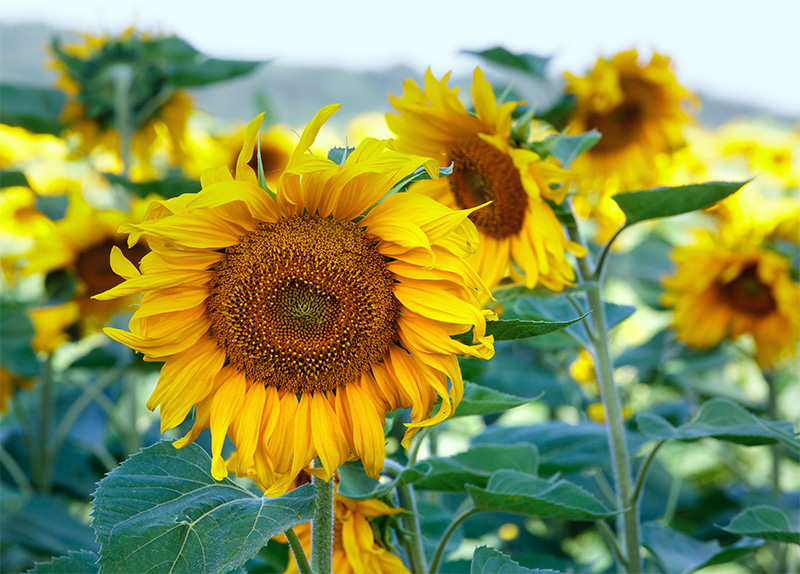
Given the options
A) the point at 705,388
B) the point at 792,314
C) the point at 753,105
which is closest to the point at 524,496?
the point at 792,314

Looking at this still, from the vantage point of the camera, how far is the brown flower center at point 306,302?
0.80m

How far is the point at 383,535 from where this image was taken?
3.05ft

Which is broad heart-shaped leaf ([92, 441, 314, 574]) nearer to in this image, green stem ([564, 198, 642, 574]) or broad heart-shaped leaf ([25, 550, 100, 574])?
broad heart-shaped leaf ([25, 550, 100, 574])

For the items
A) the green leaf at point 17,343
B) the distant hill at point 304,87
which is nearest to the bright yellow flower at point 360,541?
the green leaf at point 17,343

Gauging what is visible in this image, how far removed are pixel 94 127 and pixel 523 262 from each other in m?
1.61

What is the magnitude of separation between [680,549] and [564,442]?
27 centimetres

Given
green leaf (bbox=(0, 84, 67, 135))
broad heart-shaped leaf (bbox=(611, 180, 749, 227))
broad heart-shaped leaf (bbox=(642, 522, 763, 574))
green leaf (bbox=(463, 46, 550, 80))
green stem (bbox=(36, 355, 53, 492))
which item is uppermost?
green leaf (bbox=(463, 46, 550, 80))

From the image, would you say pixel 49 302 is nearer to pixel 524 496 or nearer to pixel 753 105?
pixel 524 496

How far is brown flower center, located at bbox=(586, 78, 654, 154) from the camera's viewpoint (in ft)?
7.04

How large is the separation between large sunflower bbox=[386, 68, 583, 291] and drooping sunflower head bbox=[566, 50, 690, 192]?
961mm

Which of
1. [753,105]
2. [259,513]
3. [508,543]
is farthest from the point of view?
[753,105]

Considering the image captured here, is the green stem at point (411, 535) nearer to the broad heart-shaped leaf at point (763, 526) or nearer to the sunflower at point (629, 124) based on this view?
the broad heart-shaped leaf at point (763, 526)

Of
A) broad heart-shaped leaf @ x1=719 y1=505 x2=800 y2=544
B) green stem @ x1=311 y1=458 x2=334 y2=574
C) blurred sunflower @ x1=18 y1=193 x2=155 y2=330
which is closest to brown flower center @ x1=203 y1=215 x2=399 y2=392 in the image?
green stem @ x1=311 y1=458 x2=334 y2=574

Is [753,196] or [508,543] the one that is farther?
[753,196]
